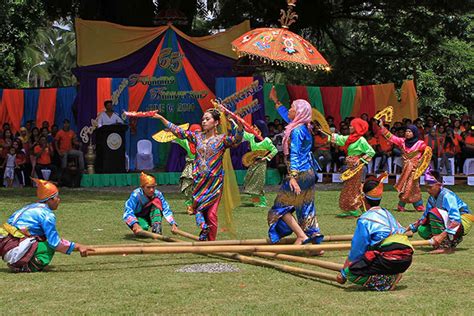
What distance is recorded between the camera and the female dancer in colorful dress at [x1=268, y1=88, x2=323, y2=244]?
337 inches

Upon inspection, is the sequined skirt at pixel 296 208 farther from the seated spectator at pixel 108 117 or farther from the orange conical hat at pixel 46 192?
the seated spectator at pixel 108 117

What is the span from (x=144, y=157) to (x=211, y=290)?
12772 mm

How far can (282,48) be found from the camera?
35.1 ft

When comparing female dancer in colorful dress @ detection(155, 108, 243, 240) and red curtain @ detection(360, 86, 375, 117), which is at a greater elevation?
red curtain @ detection(360, 86, 375, 117)

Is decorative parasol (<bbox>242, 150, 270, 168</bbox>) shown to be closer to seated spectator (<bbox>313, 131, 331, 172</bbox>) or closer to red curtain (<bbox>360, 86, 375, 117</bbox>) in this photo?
seated spectator (<bbox>313, 131, 331, 172</bbox>)

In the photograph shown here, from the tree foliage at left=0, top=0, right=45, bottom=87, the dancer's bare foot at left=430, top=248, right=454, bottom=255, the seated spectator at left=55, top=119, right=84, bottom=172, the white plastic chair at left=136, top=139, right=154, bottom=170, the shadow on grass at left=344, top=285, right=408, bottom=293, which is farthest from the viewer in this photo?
the tree foliage at left=0, top=0, right=45, bottom=87

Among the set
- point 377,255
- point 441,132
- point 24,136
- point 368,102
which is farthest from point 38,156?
point 377,255

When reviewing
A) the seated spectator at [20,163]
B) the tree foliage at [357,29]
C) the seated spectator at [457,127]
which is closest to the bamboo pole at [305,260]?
the seated spectator at [20,163]

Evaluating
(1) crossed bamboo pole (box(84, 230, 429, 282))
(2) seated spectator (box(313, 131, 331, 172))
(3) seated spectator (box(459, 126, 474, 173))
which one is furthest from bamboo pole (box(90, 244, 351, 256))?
(3) seated spectator (box(459, 126, 474, 173))

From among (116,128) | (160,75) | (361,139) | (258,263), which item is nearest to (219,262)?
(258,263)

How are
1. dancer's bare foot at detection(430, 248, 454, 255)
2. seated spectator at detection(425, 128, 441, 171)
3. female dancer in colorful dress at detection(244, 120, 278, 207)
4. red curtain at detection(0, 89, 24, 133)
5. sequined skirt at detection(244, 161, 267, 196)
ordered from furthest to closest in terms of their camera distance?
red curtain at detection(0, 89, 24, 133) < seated spectator at detection(425, 128, 441, 171) < sequined skirt at detection(244, 161, 267, 196) < female dancer in colorful dress at detection(244, 120, 278, 207) < dancer's bare foot at detection(430, 248, 454, 255)

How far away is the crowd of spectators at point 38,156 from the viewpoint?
57.7ft

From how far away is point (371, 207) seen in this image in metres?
7.03

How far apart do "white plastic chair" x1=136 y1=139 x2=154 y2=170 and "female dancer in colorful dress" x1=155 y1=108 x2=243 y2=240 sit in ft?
Answer: 33.3
